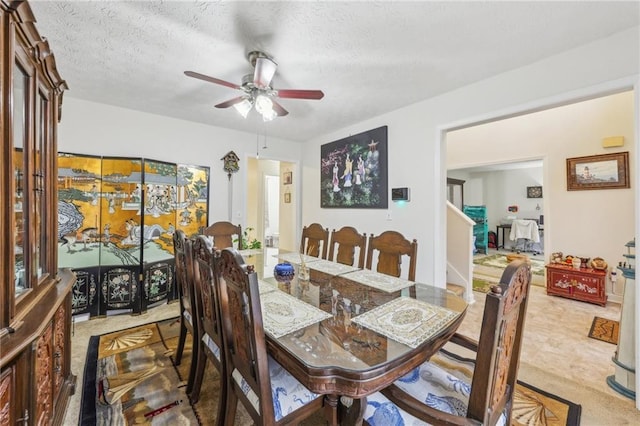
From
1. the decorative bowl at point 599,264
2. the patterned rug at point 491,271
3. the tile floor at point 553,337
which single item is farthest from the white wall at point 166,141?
the decorative bowl at point 599,264

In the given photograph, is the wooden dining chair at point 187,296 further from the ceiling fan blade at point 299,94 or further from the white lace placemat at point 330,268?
the ceiling fan blade at point 299,94

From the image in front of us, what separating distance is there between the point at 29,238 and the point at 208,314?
0.92 meters

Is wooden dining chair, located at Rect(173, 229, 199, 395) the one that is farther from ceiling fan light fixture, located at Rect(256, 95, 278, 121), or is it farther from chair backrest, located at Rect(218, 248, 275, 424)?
ceiling fan light fixture, located at Rect(256, 95, 278, 121)

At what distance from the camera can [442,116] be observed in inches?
111

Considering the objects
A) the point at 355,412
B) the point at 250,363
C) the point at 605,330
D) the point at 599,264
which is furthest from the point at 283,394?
the point at 599,264

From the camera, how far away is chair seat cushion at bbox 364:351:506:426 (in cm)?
103

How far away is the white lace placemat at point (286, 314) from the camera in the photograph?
1184 mm

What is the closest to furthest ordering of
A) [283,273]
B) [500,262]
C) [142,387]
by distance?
[142,387], [283,273], [500,262]

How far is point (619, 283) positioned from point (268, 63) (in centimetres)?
510

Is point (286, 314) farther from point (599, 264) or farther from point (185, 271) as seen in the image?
point (599, 264)

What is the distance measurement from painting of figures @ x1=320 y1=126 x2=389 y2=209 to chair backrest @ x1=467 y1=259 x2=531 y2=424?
2.53 meters

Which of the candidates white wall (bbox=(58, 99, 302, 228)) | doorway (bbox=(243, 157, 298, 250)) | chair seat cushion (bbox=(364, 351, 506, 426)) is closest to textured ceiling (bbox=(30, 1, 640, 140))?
white wall (bbox=(58, 99, 302, 228))

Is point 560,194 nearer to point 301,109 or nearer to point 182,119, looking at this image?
point 301,109

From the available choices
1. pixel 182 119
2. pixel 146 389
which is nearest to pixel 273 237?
pixel 182 119
